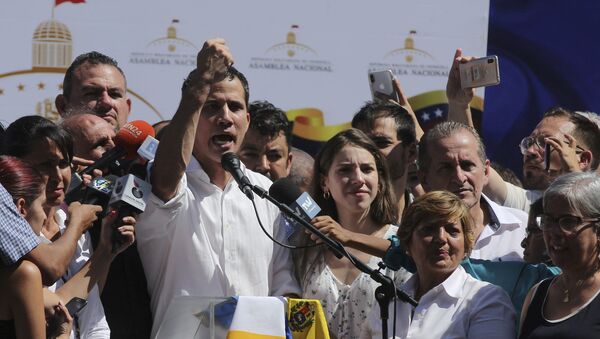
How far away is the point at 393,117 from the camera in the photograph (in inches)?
247

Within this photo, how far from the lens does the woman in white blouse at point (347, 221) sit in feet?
16.6

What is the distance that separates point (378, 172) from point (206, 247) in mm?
939

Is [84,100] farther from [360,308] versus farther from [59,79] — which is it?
[360,308]

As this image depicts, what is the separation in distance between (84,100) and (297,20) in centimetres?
164

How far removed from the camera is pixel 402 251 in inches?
197

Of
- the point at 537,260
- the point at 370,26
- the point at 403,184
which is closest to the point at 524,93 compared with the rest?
the point at 370,26

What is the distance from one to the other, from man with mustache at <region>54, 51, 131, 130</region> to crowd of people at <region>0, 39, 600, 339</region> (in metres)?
0.01

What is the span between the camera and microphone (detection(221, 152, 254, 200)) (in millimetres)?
4582

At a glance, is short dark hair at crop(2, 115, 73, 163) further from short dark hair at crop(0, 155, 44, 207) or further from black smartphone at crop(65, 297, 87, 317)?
black smartphone at crop(65, 297, 87, 317)

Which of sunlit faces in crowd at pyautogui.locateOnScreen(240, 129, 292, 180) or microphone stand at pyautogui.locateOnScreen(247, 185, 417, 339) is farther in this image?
sunlit faces in crowd at pyautogui.locateOnScreen(240, 129, 292, 180)

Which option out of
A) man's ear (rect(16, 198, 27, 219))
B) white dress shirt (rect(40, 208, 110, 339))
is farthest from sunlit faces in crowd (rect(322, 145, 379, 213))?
man's ear (rect(16, 198, 27, 219))

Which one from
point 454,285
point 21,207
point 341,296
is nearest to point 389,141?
point 341,296

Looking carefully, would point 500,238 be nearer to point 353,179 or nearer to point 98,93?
point 353,179

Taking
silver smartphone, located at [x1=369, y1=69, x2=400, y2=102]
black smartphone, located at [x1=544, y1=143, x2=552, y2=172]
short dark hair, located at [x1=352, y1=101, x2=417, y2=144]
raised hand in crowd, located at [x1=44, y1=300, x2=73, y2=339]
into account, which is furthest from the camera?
silver smartphone, located at [x1=369, y1=69, x2=400, y2=102]
